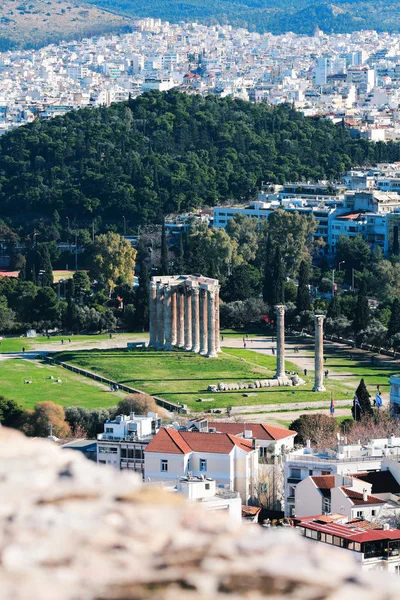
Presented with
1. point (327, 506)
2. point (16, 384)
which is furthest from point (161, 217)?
point (327, 506)

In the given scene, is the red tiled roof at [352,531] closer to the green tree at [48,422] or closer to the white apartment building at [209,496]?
the white apartment building at [209,496]

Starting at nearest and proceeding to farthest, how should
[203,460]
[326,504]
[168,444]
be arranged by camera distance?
1. [326,504]
2. [168,444]
3. [203,460]

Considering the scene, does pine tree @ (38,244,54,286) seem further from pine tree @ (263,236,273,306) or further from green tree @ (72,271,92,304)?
pine tree @ (263,236,273,306)

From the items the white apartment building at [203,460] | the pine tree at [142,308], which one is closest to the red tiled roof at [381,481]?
the white apartment building at [203,460]

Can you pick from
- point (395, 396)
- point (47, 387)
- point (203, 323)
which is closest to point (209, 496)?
point (395, 396)

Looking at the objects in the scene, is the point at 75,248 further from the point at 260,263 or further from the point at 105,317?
the point at 105,317

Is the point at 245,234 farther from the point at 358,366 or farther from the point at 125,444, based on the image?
the point at 125,444
